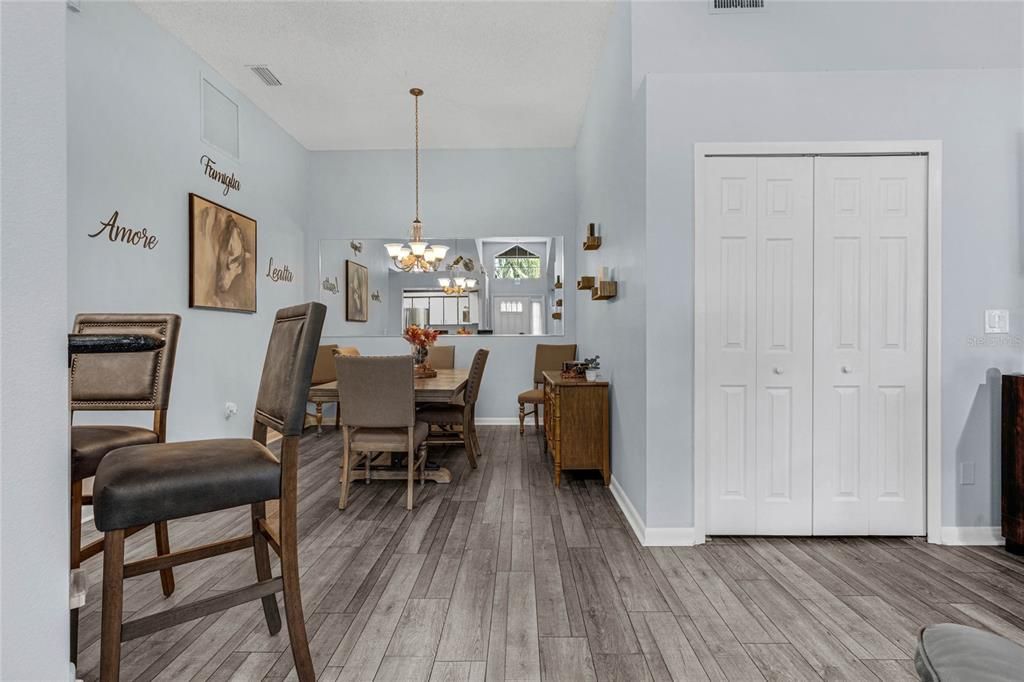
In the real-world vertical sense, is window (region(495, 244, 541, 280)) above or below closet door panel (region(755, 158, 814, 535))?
above

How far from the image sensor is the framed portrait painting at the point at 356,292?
6.13 meters

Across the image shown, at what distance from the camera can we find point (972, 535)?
8.57 ft

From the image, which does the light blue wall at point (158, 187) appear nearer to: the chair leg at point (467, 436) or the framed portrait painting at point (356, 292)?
the framed portrait painting at point (356, 292)

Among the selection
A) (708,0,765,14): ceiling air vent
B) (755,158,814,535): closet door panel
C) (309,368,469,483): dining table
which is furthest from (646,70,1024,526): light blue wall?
(309,368,469,483): dining table

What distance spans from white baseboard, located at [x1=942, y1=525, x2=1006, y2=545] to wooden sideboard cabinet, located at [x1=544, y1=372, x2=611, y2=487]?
1884mm

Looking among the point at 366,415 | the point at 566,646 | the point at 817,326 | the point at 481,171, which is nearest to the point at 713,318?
the point at 817,326

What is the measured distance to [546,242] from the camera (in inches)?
241

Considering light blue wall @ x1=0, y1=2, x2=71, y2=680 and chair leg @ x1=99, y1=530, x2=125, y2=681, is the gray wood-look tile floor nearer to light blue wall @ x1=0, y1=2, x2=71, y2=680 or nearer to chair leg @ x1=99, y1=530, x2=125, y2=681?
chair leg @ x1=99, y1=530, x2=125, y2=681

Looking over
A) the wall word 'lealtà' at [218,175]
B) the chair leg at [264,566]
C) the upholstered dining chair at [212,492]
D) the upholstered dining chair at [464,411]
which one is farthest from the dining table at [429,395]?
the wall word 'lealtà' at [218,175]

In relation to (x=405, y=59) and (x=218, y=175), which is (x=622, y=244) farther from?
(x=218, y=175)

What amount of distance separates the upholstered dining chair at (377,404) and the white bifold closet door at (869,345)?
2340mm

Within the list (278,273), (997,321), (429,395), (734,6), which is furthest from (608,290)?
(278,273)

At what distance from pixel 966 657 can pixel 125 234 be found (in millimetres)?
4272

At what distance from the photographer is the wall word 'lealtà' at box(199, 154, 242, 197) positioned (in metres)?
4.12
